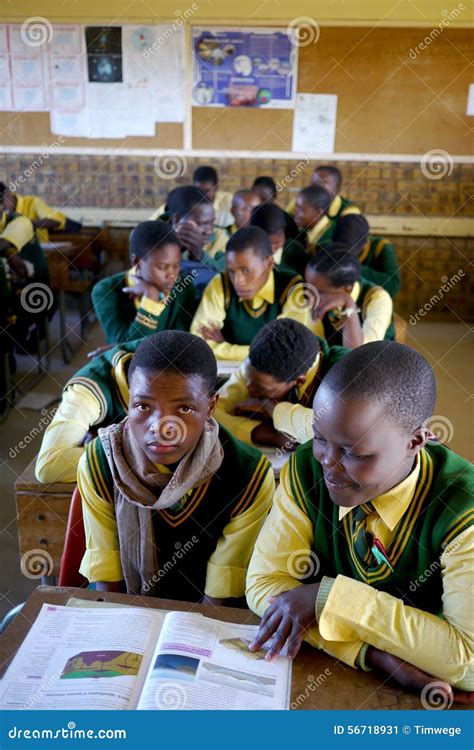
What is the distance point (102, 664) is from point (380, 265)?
3.60m

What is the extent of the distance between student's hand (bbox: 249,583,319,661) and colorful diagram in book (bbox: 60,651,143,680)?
0.19 m

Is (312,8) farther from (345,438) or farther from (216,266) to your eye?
(345,438)

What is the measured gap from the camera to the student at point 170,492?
145 cm

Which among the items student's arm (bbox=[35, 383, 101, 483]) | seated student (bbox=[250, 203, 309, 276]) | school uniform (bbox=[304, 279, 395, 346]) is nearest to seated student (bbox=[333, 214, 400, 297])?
seated student (bbox=[250, 203, 309, 276])

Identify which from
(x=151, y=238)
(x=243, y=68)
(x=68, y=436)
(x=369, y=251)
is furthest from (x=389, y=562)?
(x=243, y=68)

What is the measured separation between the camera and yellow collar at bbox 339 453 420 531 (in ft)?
3.97

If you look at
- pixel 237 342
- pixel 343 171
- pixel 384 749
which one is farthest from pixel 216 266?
pixel 384 749

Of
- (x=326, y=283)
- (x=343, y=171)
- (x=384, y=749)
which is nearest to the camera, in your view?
(x=384, y=749)

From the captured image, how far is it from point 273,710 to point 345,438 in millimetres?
414

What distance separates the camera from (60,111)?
235 inches

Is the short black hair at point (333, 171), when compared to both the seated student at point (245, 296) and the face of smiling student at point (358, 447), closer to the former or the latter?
the seated student at point (245, 296)

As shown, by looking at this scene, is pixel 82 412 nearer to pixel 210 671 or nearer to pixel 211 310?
pixel 210 671

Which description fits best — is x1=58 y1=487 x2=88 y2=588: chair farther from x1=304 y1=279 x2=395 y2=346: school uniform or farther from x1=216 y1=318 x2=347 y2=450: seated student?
x1=304 y1=279 x2=395 y2=346: school uniform

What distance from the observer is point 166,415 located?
1.47m
